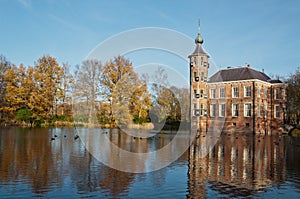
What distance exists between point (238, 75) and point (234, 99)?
12.6ft

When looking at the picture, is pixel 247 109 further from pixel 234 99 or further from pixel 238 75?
pixel 238 75

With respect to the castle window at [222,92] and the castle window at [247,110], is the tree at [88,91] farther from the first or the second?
the castle window at [247,110]

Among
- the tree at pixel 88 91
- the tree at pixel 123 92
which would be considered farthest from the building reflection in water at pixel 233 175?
the tree at pixel 88 91

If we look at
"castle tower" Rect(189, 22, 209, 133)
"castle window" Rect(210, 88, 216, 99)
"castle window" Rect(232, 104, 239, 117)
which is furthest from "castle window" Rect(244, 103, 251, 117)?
"castle tower" Rect(189, 22, 209, 133)

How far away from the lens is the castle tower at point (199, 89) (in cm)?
4678

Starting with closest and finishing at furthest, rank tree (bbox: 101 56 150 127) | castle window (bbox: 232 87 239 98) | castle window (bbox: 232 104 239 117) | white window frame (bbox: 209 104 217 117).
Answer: tree (bbox: 101 56 150 127) < castle window (bbox: 232 87 239 98) < castle window (bbox: 232 104 239 117) < white window frame (bbox: 209 104 217 117)

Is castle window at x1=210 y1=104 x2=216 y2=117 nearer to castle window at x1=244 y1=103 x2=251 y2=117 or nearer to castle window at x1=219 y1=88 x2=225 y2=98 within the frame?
castle window at x1=219 y1=88 x2=225 y2=98

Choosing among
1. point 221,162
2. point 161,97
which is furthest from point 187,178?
point 161,97

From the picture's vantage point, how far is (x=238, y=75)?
156 ft

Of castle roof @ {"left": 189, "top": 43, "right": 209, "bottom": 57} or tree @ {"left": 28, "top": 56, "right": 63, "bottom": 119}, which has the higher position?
castle roof @ {"left": 189, "top": 43, "right": 209, "bottom": 57}

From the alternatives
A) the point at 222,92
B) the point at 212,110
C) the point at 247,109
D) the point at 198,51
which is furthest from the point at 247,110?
the point at 198,51

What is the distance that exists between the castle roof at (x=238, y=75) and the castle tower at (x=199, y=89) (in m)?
3.17

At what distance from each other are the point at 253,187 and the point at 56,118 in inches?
1730

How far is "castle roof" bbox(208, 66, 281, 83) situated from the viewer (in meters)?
46.6
